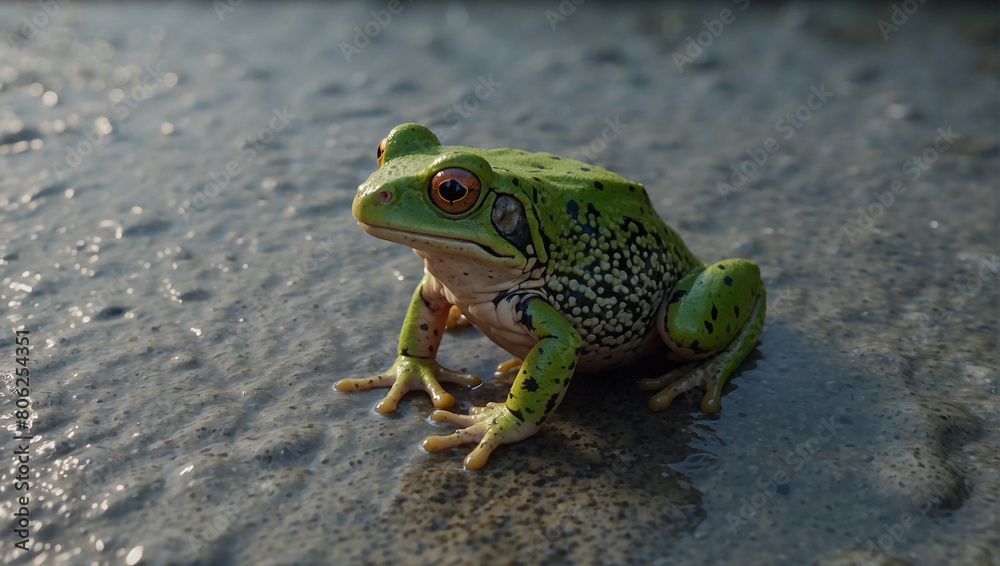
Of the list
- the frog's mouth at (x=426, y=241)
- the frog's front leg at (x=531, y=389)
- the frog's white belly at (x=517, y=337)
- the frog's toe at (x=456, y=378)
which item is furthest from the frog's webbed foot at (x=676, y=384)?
the frog's mouth at (x=426, y=241)

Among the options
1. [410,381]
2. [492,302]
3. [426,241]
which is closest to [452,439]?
[410,381]

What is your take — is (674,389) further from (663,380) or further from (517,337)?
(517,337)

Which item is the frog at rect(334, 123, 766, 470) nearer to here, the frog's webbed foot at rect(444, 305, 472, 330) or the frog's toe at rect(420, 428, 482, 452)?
the frog's toe at rect(420, 428, 482, 452)

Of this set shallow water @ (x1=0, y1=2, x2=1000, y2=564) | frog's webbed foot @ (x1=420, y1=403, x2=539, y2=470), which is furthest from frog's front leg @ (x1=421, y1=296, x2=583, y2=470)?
shallow water @ (x1=0, y1=2, x2=1000, y2=564)

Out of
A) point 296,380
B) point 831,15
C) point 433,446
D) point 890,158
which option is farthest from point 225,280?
point 831,15

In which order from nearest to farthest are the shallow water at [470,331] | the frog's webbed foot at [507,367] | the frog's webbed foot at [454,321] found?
the shallow water at [470,331], the frog's webbed foot at [507,367], the frog's webbed foot at [454,321]

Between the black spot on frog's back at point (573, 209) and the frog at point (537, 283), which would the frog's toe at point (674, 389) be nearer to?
the frog at point (537, 283)
